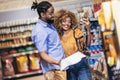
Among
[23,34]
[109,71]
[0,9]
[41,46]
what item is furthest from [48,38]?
[109,71]

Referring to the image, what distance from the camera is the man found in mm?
3453

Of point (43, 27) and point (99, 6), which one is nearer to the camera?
point (43, 27)

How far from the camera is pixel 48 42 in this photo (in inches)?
137

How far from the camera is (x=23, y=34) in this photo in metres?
3.81

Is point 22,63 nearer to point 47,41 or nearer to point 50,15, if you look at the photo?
point 47,41

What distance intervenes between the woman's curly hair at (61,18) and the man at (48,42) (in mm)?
80

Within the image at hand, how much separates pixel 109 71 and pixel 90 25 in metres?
0.67

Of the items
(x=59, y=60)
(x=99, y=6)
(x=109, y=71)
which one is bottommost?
(x=109, y=71)

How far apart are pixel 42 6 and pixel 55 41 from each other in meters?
0.46

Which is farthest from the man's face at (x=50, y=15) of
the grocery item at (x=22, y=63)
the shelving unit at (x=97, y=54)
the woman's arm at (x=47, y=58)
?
the grocery item at (x=22, y=63)

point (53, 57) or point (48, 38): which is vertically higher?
point (48, 38)

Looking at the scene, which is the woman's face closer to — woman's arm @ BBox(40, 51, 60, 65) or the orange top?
the orange top

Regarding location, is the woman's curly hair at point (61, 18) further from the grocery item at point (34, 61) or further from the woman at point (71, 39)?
the grocery item at point (34, 61)

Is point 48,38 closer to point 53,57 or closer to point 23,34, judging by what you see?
point 53,57
